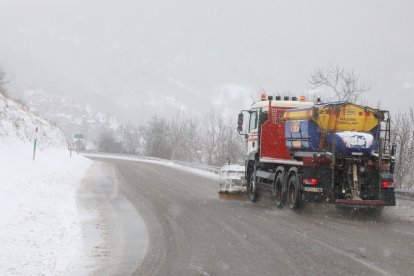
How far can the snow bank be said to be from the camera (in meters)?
6.70

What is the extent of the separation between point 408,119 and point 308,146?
96.1 ft

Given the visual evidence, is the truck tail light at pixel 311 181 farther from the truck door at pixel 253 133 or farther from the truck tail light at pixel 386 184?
the truck door at pixel 253 133

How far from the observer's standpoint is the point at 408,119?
38.9 m

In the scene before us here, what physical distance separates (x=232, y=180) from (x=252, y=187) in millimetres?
708

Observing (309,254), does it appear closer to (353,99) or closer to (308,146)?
(308,146)

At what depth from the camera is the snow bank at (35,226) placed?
6.70 meters

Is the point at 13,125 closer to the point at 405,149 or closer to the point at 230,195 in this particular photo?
the point at 230,195

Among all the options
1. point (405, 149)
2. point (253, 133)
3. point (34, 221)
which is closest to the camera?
point (34, 221)

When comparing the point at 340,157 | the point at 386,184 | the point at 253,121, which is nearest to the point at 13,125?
the point at 253,121

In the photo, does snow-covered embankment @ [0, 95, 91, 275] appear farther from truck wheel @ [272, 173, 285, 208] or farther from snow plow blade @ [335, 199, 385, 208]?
snow plow blade @ [335, 199, 385, 208]

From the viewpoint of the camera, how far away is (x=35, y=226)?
9.20 metres

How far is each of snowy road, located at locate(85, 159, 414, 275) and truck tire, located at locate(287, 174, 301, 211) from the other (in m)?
0.25

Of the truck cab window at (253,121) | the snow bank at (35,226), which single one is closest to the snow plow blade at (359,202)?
the truck cab window at (253,121)

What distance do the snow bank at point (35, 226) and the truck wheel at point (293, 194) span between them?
17.9 feet
